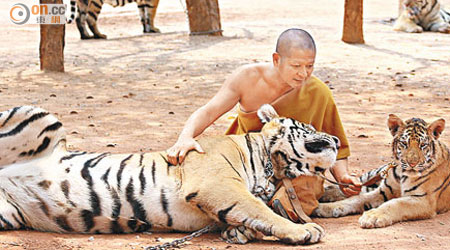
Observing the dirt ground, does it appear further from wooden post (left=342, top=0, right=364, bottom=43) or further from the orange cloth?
the orange cloth

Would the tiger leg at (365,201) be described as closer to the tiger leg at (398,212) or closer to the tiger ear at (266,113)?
the tiger leg at (398,212)

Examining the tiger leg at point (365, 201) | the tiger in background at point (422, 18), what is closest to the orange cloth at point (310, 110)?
the tiger leg at point (365, 201)

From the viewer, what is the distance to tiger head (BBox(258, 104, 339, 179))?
4184 millimetres

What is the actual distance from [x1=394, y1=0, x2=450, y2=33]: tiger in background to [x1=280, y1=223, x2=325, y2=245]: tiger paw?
11900 millimetres

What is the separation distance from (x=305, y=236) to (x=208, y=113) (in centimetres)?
127

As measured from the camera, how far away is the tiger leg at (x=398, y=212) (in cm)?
404

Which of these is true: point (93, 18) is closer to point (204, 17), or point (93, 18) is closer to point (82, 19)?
point (82, 19)

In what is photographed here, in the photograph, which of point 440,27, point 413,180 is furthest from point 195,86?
point 440,27

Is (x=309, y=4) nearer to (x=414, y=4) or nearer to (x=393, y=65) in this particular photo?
(x=414, y=4)

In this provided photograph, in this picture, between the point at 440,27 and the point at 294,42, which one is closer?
the point at 294,42

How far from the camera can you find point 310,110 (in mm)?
4680

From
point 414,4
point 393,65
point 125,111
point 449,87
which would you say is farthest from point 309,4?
point 125,111

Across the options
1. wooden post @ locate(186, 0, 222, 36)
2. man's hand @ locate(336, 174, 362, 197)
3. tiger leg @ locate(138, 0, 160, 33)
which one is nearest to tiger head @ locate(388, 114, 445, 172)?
man's hand @ locate(336, 174, 362, 197)

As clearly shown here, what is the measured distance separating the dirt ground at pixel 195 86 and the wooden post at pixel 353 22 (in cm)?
21
